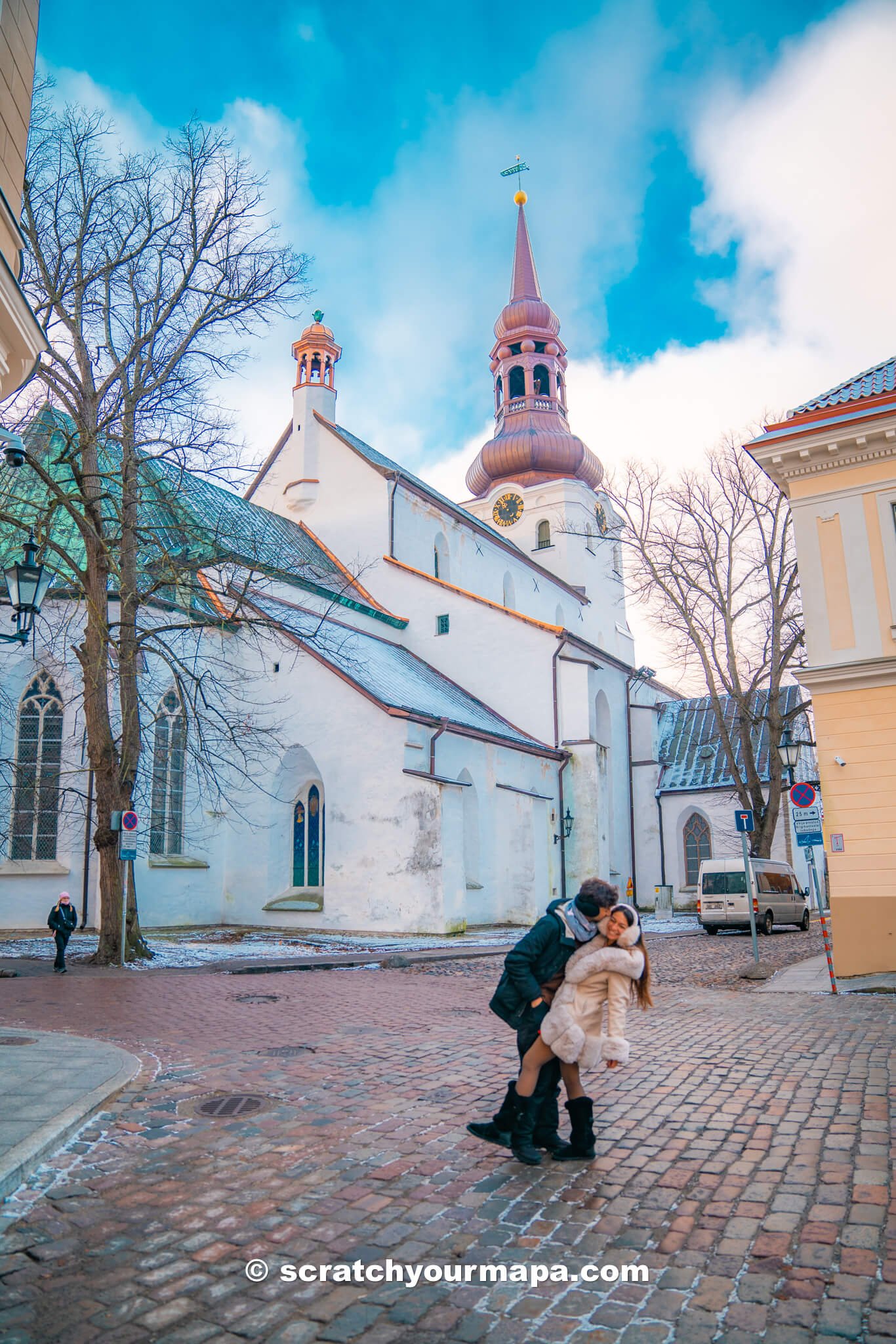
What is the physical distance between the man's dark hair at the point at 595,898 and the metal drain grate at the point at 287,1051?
154 inches

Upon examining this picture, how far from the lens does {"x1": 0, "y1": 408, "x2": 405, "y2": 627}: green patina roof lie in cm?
1464

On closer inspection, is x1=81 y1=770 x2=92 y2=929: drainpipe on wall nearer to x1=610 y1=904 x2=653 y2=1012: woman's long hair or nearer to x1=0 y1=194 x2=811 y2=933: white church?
x1=0 y1=194 x2=811 y2=933: white church

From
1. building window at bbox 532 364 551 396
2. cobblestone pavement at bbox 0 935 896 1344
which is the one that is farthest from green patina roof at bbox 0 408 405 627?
building window at bbox 532 364 551 396

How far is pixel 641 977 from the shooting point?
4926mm

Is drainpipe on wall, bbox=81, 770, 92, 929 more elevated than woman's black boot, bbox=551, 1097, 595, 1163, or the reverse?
drainpipe on wall, bbox=81, 770, 92, 929

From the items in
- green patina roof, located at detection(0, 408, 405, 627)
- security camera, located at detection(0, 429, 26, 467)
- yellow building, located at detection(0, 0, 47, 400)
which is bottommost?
security camera, located at detection(0, 429, 26, 467)

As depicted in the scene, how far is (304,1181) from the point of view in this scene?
184 inches

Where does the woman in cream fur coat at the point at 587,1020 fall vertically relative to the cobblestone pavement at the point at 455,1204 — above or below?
above

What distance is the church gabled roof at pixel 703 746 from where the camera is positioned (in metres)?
35.6

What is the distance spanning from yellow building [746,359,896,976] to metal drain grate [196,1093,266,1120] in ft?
29.0

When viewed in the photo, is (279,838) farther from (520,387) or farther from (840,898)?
(520,387)

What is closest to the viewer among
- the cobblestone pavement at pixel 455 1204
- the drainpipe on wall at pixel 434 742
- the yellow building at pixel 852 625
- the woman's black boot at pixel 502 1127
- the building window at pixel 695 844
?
the cobblestone pavement at pixel 455 1204

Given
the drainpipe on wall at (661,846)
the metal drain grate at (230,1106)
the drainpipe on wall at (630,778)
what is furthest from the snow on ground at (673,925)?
the metal drain grate at (230,1106)

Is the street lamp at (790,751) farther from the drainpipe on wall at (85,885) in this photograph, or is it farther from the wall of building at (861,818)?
the drainpipe on wall at (85,885)
